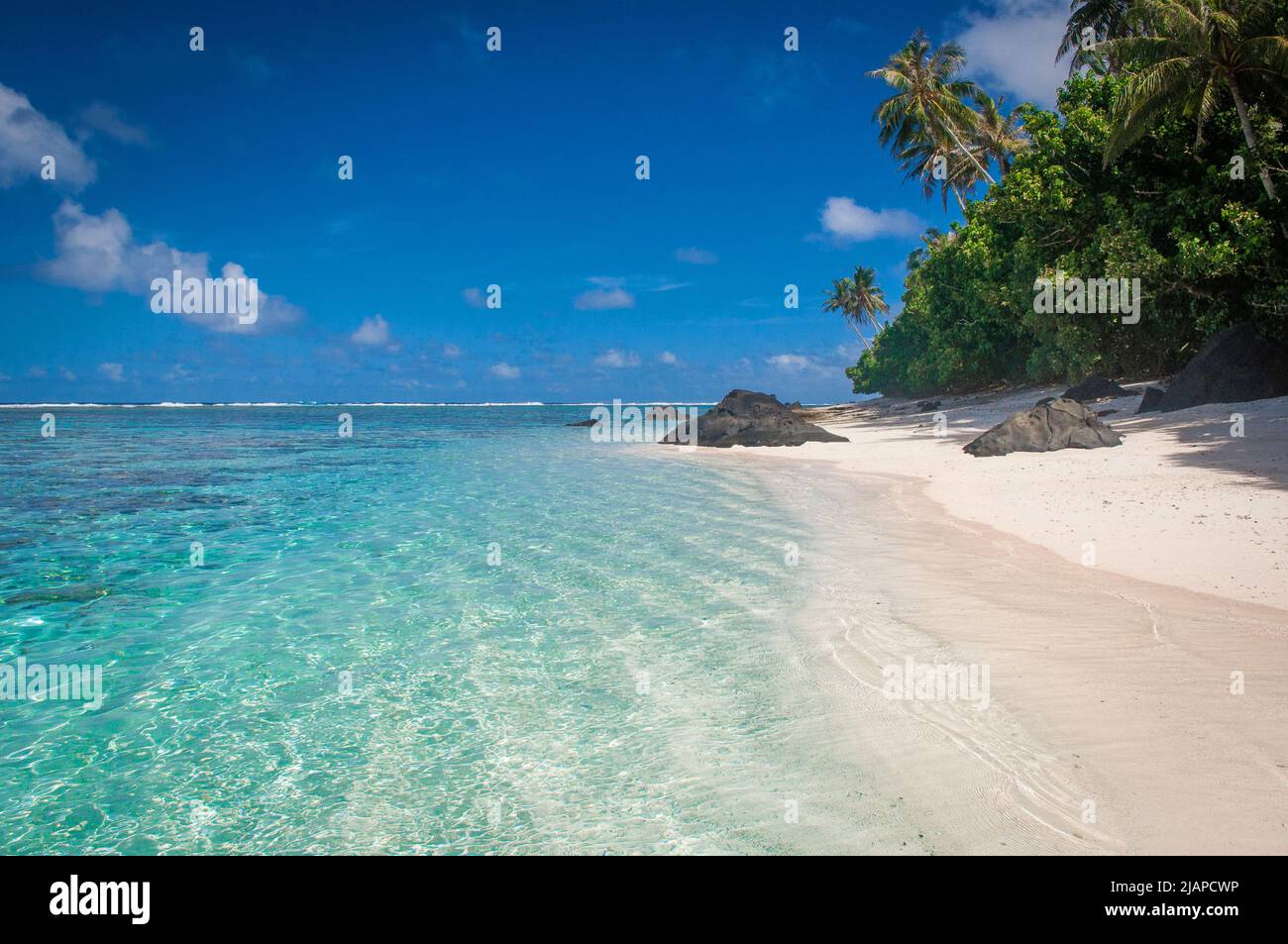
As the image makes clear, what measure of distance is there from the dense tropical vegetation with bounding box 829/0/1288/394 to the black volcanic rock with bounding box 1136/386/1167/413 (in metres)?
2.55

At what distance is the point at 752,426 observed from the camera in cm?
3206

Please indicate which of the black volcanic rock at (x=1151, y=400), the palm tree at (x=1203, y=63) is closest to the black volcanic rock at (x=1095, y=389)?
the black volcanic rock at (x=1151, y=400)

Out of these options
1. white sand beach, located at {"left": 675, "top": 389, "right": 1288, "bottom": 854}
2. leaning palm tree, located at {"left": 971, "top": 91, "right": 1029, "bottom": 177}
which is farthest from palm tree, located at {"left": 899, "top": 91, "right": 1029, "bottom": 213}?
white sand beach, located at {"left": 675, "top": 389, "right": 1288, "bottom": 854}

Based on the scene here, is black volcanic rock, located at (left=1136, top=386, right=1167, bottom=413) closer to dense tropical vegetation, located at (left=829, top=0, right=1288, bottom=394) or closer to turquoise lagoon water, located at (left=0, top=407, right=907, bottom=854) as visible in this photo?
dense tropical vegetation, located at (left=829, top=0, right=1288, bottom=394)

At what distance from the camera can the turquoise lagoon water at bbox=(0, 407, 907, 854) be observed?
3.41 m

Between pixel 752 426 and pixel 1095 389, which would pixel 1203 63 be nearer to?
pixel 1095 389

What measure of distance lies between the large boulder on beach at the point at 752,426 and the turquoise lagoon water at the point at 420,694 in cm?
1954

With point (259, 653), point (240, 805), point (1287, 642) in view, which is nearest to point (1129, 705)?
point (1287, 642)

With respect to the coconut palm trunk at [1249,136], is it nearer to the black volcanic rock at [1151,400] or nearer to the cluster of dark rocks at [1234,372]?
the cluster of dark rocks at [1234,372]

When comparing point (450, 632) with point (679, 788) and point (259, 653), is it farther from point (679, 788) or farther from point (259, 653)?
point (679, 788)

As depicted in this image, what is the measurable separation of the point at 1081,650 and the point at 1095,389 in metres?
25.6

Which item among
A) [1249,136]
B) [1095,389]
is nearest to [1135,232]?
[1249,136]

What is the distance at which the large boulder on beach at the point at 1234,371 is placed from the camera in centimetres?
1748

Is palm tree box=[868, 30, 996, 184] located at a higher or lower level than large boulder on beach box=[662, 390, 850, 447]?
higher
